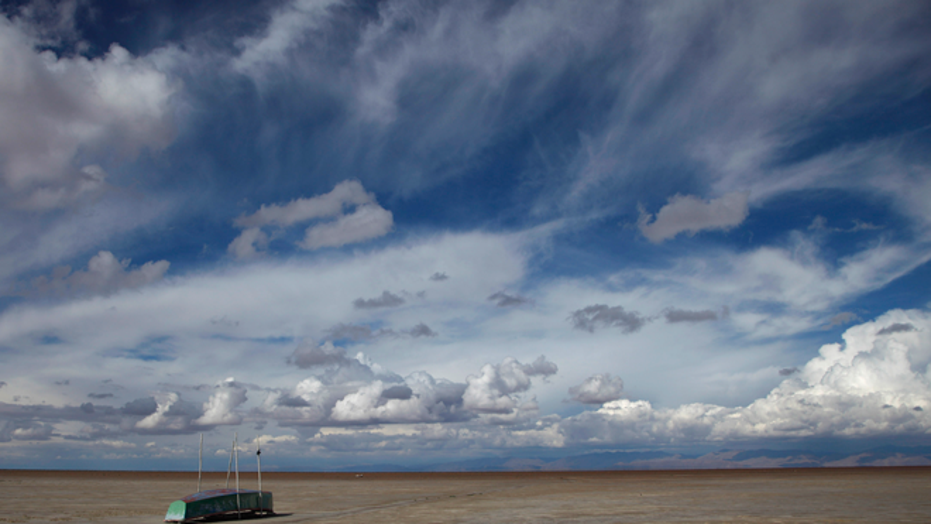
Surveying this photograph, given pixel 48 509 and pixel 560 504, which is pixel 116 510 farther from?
pixel 560 504

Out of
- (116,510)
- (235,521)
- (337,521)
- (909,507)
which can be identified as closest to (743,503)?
(909,507)

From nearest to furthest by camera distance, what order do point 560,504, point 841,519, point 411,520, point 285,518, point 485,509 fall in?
point 841,519 < point 411,520 < point 285,518 < point 485,509 < point 560,504

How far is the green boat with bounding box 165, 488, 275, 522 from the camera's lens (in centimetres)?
3953

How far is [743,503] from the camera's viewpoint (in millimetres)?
54531

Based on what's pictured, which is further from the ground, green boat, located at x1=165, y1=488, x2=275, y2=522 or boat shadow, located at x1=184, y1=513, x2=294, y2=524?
green boat, located at x1=165, y1=488, x2=275, y2=522

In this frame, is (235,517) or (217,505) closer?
(217,505)

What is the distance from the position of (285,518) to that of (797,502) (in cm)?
4664

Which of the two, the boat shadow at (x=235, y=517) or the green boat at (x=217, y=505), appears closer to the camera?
the green boat at (x=217, y=505)

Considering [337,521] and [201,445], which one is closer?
[337,521]

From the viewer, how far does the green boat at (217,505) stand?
3953 cm

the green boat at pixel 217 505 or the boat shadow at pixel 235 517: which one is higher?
the green boat at pixel 217 505

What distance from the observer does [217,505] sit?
41.4m

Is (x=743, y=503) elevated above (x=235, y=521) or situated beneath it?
situated beneath

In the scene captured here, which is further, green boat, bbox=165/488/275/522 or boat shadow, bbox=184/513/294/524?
boat shadow, bbox=184/513/294/524
